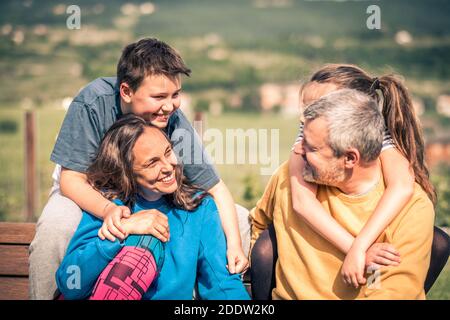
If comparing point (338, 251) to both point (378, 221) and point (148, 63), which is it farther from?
point (148, 63)

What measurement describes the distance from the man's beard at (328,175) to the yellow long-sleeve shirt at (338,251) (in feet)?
0.37

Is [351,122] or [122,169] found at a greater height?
[351,122]

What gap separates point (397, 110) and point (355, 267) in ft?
2.75

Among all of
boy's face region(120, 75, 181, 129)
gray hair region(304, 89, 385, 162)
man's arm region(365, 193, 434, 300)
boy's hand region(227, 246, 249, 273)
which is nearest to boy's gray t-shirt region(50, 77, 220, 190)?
boy's face region(120, 75, 181, 129)

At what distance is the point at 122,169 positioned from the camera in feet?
10.7

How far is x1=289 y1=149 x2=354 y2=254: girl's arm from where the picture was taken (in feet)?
9.80

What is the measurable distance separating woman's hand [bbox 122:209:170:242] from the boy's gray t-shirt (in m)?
0.42

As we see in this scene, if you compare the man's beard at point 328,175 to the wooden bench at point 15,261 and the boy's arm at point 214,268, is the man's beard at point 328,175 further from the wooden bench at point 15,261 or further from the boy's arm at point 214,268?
the wooden bench at point 15,261

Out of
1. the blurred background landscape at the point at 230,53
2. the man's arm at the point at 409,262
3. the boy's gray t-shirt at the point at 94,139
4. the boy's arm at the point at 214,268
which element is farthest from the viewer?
the blurred background landscape at the point at 230,53

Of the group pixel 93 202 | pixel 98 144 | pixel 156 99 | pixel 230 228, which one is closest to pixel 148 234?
pixel 93 202

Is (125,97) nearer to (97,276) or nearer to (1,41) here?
(97,276)

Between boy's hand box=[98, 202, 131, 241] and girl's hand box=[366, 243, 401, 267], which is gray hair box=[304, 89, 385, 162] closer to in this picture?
girl's hand box=[366, 243, 401, 267]

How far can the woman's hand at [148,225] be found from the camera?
10.1 feet

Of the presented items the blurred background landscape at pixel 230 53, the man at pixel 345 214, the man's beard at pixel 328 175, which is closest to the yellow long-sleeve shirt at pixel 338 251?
the man at pixel 345 214
